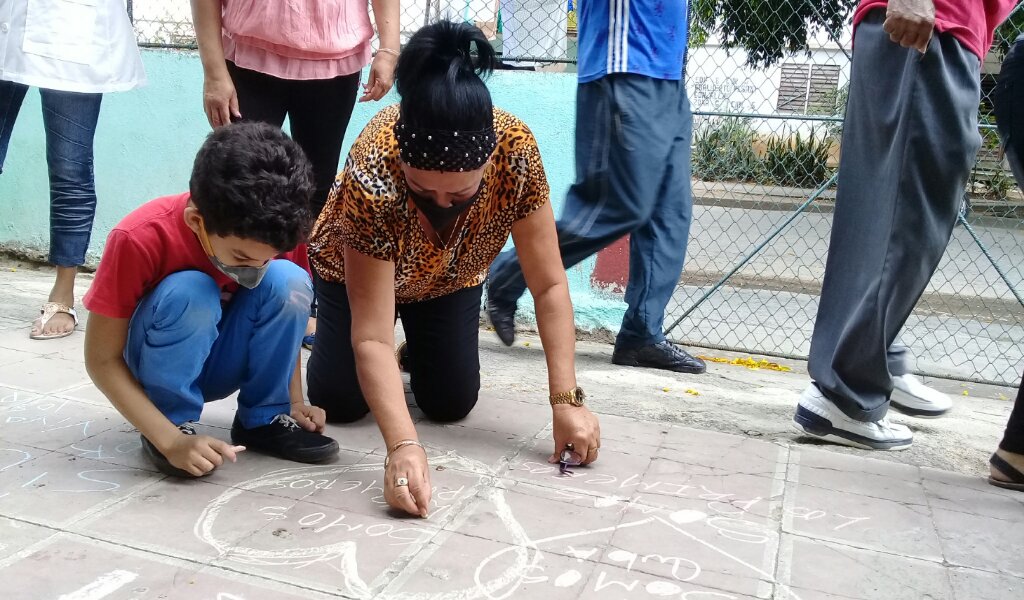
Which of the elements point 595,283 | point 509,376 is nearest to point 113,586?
point 509,376

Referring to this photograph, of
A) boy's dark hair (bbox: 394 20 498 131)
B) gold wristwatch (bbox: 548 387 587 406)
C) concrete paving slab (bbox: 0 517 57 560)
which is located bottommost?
concrete paving slab (bbox: 0 517 57 560)

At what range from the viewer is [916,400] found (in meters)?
2.75

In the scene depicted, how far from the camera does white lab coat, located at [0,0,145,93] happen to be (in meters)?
3.02

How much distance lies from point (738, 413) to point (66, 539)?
6.33 ft

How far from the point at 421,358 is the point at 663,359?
1.14 metres

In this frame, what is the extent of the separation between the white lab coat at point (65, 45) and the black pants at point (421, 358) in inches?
51.7

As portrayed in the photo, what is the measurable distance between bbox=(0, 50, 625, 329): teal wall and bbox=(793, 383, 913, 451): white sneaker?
1598 mm

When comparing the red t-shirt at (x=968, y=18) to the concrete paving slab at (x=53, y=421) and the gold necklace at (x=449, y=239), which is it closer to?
the gold necklace at (x=449, y=239)

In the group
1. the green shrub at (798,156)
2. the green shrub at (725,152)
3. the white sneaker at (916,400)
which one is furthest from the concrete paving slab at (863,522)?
the green shrub at (798,156)

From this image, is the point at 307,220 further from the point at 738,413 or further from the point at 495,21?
the point at 495,21

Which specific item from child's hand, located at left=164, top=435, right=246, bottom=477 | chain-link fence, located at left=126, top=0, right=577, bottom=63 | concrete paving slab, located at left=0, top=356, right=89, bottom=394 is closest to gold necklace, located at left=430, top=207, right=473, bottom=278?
child's hand, located at left=164, top=435, right=246, bottom=477

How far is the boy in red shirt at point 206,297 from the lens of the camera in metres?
1.85

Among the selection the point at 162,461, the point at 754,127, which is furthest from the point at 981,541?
the point at 754,127

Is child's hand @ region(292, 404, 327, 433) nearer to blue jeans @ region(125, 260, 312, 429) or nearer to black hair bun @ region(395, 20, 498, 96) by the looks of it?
blue jeans @ region(125, 260, 312, 429)
